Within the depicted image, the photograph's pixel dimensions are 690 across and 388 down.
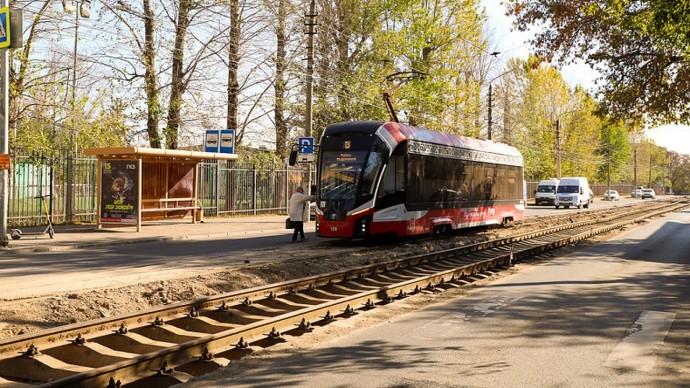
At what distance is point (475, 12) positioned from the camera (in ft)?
140

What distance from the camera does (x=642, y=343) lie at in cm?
760

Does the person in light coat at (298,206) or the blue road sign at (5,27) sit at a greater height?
the blue road sign at (5,27)

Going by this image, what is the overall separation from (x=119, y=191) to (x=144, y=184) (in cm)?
178

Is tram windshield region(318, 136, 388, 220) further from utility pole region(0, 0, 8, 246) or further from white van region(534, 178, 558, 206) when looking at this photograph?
white van region(534, 178, 558, 206)

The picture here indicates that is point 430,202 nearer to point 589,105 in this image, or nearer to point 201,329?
point 201,329

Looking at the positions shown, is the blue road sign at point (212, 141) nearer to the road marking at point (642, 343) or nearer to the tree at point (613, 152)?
the road marking at point (642, 343)

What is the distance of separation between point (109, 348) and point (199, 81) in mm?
22845

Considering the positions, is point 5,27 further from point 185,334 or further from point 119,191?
point 185,334

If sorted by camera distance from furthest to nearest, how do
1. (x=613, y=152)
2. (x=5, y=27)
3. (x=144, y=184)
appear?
(x=613, y=152) < (x=144, y=184) < (x=5, y=27)

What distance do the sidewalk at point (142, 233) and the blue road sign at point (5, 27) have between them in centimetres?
477

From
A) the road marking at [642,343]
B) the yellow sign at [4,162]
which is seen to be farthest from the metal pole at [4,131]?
the road marking at [642,343]

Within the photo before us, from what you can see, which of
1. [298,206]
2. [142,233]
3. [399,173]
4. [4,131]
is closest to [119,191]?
[142,233]

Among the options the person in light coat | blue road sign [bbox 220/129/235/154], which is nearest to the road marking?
the person in light coat

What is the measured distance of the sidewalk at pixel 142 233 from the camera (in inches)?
666
